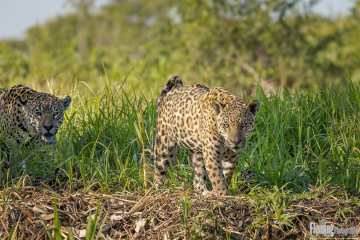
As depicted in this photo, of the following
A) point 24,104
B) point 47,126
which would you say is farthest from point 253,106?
point 24,104

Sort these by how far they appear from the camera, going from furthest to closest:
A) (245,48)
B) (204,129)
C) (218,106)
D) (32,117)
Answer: (245,48) < (32,117) < (204,129) < (218,106)

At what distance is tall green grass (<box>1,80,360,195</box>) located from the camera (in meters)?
5.64

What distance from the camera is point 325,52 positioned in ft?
58.0

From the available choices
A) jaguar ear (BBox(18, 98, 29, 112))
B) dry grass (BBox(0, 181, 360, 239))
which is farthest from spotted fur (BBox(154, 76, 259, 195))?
jaguar ear (BBox(18, 98, 29, 112))

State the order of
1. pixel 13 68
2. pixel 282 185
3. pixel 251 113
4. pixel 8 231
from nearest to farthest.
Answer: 1. pixel 8 231
2. pixel 251 113
3. pixel 282 185
4. pixel 13 68

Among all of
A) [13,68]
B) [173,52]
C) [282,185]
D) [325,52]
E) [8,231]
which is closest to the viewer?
[8,231]

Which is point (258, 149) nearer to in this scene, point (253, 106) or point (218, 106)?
point (253, 106)

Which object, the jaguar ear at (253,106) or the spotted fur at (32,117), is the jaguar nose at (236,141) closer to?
the jaguar ear at (253,106)

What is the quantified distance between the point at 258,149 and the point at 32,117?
3081mm

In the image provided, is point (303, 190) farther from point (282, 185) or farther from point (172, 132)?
point (172, 132)

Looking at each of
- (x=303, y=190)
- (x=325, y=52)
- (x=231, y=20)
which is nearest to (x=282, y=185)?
(x=303, y=190)

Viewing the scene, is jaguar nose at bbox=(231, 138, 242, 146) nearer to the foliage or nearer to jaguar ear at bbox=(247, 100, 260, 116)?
jaguar ear at bbox=(247, 100, 260, 116)

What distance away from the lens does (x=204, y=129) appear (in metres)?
5.47

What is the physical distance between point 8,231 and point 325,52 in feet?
48.9
